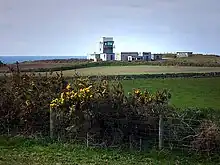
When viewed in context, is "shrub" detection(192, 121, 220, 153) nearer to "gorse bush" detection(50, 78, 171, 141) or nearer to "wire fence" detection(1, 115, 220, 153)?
"wire fence" detection(1, 115, 220, 153)

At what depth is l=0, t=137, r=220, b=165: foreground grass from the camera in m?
8.62

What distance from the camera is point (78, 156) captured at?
9.05m

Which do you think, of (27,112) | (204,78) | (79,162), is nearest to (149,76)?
(204,78)

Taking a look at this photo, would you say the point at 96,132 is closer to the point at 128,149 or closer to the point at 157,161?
the point at 128,149

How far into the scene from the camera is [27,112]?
1141cm

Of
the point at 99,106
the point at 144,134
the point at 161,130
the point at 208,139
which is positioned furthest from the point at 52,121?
the point at 208,139

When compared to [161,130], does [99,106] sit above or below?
above

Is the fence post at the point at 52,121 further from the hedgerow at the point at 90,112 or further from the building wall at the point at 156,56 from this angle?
the building wall at the point at 156,56

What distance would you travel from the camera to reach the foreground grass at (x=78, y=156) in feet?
28.3

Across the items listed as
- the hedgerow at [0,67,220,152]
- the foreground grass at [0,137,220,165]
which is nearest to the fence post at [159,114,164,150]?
the hedgerow at [0,67,220,152]

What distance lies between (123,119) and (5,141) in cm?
311

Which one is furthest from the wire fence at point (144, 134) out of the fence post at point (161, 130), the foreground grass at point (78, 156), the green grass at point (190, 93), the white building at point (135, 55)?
the white building at point (135, 55)

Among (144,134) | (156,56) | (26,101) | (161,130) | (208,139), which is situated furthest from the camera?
(156,56)

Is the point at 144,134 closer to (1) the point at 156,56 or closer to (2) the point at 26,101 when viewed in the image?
(2) the point at 26,101
